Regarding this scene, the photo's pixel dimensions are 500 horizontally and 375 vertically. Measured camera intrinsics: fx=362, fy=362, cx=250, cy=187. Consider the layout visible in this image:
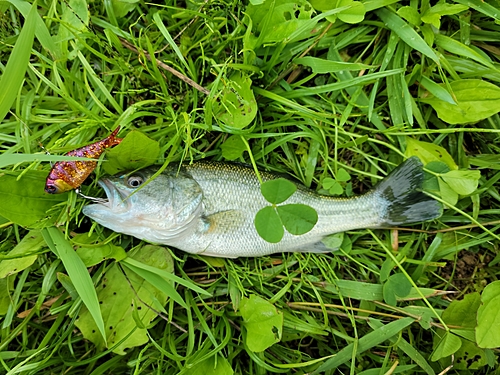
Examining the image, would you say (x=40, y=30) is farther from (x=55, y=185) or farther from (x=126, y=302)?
(x=126, y=302)

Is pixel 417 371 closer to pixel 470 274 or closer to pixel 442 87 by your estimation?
pixel 470 274

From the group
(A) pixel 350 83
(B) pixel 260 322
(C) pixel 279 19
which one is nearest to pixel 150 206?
(B) pixel 260 322

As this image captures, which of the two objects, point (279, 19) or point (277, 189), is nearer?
point (277, 189)

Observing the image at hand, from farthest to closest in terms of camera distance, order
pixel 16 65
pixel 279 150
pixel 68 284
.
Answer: pixel 279 150
pixel 68 284
pixel 16 65

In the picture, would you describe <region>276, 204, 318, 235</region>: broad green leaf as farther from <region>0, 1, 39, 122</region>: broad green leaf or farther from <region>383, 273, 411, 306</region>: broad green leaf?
<region>0, 1, 39, 122</region>: broad green leaf

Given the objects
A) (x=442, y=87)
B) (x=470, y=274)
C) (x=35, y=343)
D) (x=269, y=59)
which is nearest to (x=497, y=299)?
(x=470, y=274)

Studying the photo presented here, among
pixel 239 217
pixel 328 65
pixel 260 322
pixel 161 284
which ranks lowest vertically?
pixel 260 322
